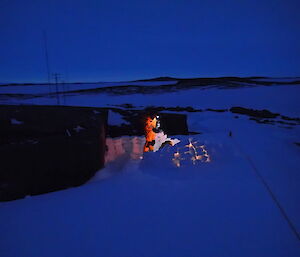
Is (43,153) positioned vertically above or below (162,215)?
above

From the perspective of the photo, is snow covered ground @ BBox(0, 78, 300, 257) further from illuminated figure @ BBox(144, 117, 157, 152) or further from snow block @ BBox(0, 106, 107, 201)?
illuminated figure @ BBox(144, 117, 157, 152)

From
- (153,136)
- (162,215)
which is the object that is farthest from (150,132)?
(162,215)

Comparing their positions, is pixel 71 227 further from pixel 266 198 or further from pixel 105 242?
pixel 266 198

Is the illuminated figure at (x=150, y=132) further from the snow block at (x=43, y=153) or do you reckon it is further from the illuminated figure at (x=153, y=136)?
the snow block at (x=43, y=153)

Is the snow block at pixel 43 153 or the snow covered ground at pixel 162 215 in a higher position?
the snow block at pixel 43 153

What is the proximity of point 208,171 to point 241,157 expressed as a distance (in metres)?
1.34

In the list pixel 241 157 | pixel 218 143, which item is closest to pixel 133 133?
pixel 218 143

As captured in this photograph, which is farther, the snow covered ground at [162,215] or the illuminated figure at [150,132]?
the illuminated figure at [150,132]

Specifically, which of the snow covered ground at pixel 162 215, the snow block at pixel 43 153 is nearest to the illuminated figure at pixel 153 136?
the snow covered ground at pixel 162 215

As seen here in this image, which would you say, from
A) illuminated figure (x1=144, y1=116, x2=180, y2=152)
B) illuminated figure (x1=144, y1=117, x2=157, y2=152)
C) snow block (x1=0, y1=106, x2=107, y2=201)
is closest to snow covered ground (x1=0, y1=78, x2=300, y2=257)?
snow block (x1=0, y1=106, x2=107, y2=201)

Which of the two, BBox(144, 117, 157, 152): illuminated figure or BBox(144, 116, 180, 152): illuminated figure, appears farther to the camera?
BBox(144, 117, 157, 152): illuminated figure

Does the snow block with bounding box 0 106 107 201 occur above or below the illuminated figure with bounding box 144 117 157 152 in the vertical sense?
above

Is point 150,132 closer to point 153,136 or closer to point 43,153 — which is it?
point 153,136

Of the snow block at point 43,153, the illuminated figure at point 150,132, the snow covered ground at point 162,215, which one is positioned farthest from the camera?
the illuminated figure at point 150,132
